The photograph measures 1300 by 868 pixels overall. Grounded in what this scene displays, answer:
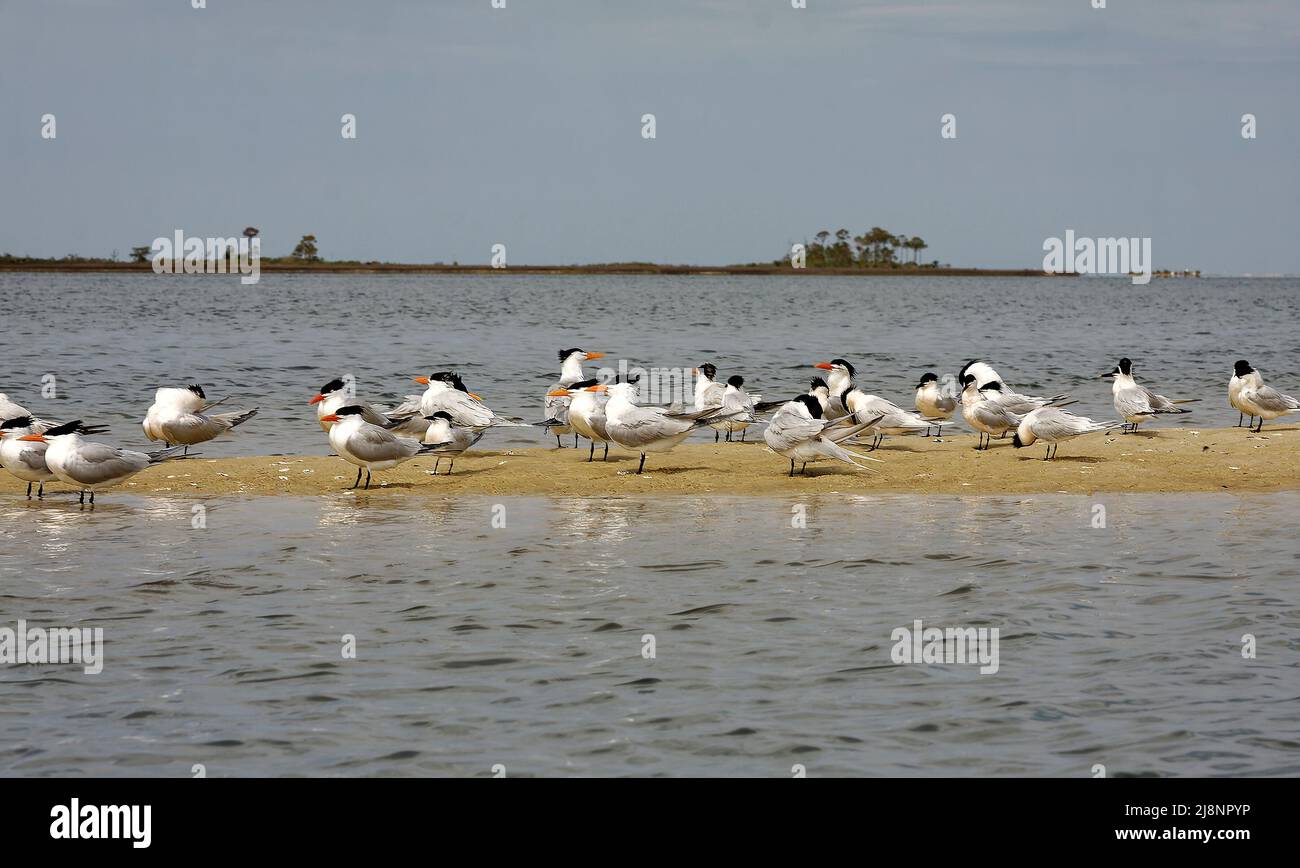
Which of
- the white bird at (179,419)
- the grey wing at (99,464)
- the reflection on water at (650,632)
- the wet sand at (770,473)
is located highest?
the white bird at (179,419)

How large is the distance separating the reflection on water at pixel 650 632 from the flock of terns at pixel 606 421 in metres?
0.95

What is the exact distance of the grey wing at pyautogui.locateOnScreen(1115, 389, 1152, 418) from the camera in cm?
2067

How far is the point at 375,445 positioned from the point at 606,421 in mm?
3211

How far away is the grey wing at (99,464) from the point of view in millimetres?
15836

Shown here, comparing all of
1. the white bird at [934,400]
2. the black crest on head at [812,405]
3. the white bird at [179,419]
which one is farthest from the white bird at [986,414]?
the white bird at [179,419]

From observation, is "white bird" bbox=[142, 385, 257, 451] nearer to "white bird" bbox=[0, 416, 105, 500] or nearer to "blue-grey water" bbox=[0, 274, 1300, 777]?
"white bird" bbox=[0, 416, 105, 500]

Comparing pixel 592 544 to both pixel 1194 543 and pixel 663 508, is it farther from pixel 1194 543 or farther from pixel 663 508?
pixel 1194 543

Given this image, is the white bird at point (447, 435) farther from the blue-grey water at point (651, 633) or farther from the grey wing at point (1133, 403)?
the grey wing at point (1133, 403)

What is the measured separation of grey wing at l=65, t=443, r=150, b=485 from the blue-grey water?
45 cm

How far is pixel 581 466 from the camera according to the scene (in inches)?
741

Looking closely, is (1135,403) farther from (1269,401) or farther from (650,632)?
(650,632)

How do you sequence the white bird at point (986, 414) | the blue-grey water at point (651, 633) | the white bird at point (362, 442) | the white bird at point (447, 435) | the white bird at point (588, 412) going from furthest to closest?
the white bird at point (986, 414) < the white bird at point (588, 412) < the white bird at point (447, 435) < the white bird at point (362, 442) < the blue-grey water at point (651, 633)
